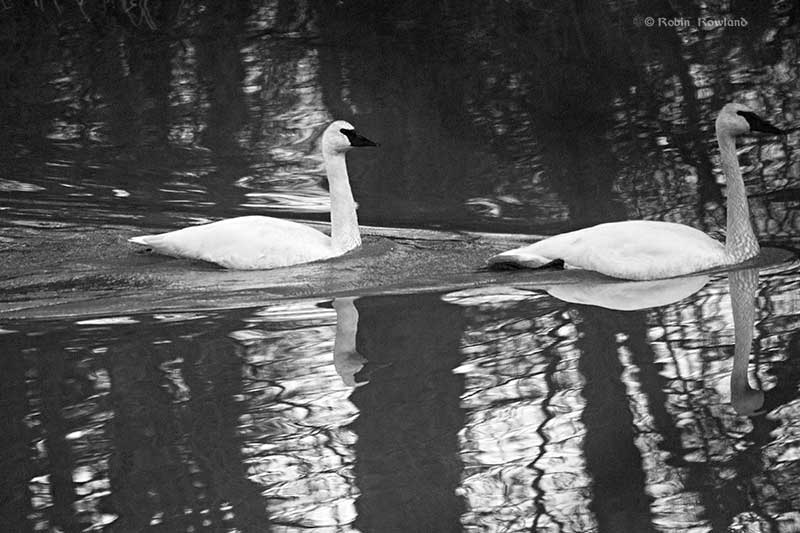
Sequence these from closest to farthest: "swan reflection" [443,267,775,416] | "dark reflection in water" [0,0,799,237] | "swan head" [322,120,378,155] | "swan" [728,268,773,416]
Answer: "swan" [728,268,773,416]
"swan reflection" [443,267,775,416]
"swan head" [322,120,378,155]
"dark reflection in water" [0,0,799,237]

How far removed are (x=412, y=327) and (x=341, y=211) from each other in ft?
8.10

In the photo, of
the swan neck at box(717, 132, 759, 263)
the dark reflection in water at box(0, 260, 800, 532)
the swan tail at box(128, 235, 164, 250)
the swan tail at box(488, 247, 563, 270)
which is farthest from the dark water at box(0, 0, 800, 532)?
the swan tail at box(488, 247, 563, 270)

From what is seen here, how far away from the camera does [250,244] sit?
372 inches

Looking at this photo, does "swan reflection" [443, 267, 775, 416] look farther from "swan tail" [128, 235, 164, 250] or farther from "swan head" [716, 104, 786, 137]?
"swan tail" [128, 235, 164, 250]

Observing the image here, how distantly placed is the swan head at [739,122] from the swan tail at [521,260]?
1.42 meters

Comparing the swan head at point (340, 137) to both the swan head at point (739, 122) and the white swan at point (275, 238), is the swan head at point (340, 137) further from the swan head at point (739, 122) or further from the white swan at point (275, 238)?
the swan head at point (739, 122)

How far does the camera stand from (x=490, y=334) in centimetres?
730

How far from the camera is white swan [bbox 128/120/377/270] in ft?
31.0

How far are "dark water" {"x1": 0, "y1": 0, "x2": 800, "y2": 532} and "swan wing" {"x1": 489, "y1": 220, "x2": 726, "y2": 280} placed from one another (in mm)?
219

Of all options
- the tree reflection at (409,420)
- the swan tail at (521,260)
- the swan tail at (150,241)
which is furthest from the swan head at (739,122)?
the swan tail at (150,241)

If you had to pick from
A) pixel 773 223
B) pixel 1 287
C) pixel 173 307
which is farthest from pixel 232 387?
pixel 773 223

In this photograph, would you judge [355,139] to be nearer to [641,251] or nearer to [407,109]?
[641,251]

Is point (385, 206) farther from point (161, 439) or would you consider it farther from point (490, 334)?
point (161, 439)

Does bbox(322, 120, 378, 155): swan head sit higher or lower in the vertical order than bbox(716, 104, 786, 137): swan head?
higher
